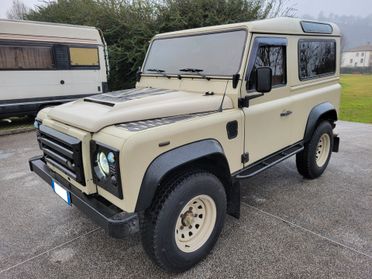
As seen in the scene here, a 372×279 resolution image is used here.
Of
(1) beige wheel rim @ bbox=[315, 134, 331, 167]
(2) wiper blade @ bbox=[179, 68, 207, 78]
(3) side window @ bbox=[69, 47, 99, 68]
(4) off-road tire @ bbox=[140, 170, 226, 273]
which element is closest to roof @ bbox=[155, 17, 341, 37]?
(2) wiper blade @ bbox=[179, 68, 207, 78]

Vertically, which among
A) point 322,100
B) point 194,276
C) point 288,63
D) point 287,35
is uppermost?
point 287,35

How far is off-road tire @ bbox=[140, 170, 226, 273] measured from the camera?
89.3 inches

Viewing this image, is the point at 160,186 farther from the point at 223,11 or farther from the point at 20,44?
the point at 223,11

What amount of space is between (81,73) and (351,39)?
111 meters

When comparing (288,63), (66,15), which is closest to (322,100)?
(288,63)

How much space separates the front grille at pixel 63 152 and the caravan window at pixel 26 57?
6.31 metres

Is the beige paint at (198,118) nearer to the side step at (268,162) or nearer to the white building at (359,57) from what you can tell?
the side step at (268,162)

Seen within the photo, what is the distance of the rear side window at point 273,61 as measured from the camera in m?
3.01

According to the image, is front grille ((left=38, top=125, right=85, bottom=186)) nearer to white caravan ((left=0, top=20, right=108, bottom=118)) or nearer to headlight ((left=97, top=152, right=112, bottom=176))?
headlight ((left=97, top=152, right=112, bottom=176))

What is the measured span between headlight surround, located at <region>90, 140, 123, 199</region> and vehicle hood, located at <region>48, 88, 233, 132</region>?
19 centimetres

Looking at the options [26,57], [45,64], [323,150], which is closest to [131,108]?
[323,150]

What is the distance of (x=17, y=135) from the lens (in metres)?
7.73

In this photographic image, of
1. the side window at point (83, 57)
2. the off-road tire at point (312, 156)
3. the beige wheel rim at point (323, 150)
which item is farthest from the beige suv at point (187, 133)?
the side window at point (83, 57)

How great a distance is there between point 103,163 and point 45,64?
7639 millimetres
